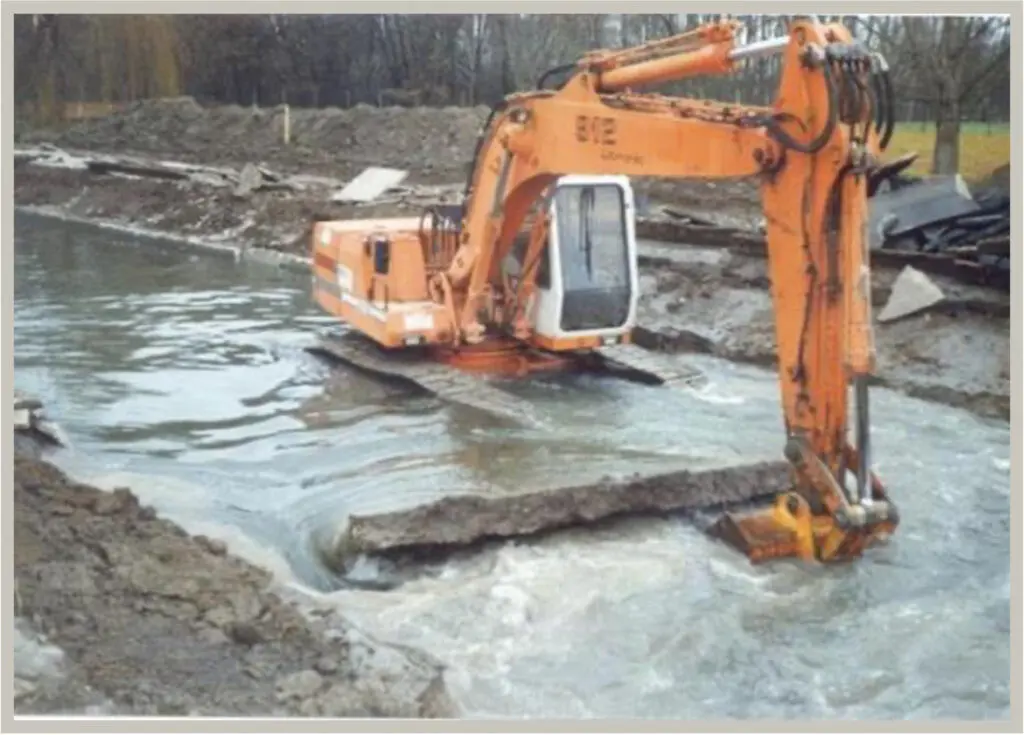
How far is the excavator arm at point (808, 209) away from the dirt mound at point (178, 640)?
6.57 ft

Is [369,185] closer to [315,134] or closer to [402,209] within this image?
[402,209]

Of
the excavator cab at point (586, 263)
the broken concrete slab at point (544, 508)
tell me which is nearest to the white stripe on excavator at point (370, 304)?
the excavator cab at point (586, 263)

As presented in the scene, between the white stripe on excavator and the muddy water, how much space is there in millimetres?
564

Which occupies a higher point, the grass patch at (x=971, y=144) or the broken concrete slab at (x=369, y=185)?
the grass patch at (x=971, y=144)

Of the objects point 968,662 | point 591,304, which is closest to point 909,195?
point 591,304

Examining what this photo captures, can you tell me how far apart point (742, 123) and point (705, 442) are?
2735 millimetres

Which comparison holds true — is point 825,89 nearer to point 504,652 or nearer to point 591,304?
point 504,652

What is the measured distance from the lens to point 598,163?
25.3 ft

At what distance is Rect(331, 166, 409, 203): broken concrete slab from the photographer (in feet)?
61.4

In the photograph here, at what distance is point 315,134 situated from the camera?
20984mm

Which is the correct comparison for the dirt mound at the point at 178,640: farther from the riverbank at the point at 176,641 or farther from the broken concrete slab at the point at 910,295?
the broken concrete slab at the point at 910,295

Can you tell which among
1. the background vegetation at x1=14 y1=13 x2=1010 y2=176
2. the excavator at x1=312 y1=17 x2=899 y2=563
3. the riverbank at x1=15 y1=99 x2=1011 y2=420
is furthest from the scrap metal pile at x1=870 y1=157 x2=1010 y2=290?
the excavator at x1=312 y1=17 x2=899 y2=563

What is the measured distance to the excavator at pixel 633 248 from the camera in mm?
5852

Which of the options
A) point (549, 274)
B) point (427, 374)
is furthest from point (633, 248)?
point (427, 374)
